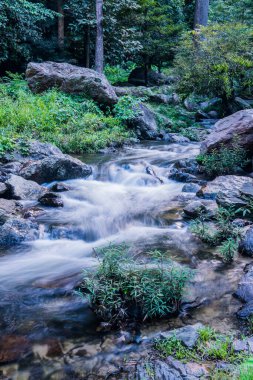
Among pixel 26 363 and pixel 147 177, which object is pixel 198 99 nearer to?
pixel 147 177

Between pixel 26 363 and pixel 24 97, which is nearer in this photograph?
pixel 26 363

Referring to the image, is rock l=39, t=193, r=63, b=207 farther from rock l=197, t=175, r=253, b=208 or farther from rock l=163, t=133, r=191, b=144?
rock l=163, t=133, r=191, b=144

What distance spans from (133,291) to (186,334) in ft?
2.20

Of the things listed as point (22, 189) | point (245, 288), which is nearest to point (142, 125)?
point (22, 189)

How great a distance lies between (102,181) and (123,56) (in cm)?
1292

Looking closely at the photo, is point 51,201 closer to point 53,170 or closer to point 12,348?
point 53,170

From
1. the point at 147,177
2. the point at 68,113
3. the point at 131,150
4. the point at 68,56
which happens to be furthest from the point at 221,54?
the point at 68,56

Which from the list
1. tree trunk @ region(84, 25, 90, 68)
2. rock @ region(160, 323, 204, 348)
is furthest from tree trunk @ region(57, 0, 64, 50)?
rock @ region(160, 323, 204, 348)

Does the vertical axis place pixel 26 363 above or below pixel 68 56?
below

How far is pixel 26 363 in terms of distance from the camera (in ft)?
10.2

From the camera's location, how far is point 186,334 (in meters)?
3.21

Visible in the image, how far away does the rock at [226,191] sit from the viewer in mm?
6426

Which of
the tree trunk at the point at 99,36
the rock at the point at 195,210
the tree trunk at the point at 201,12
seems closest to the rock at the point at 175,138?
the tree trunk at the point at 99,36

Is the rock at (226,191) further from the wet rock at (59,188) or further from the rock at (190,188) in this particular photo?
the wet rock at (59,188)
